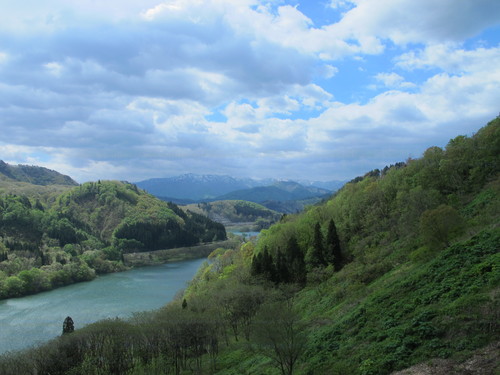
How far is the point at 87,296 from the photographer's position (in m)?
113

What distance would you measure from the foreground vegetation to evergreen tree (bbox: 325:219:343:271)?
21 centimetres

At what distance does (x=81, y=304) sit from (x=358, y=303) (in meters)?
90.7

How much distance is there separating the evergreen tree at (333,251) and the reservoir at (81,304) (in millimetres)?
40655

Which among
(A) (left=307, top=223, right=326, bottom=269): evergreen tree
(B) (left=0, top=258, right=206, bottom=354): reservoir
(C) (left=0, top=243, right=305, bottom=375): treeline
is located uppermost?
(A) (left=307, top=223, right=326, bottom=269): evergreen tree

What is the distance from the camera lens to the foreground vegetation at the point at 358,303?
22347 mm

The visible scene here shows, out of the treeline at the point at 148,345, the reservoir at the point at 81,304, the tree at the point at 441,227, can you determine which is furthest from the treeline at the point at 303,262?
the tree at the point at 441,227

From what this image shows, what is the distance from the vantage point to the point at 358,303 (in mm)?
35375

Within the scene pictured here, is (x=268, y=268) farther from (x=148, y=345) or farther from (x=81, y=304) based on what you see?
(x=81, y=304)

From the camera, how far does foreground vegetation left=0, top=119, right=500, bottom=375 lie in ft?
73.3

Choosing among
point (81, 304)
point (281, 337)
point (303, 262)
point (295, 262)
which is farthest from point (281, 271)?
point (81, 304)

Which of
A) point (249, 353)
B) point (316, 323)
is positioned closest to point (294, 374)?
point (316, 323)

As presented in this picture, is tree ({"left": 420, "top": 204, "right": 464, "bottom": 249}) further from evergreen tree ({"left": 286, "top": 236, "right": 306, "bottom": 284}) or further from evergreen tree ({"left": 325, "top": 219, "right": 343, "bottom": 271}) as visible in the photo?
evergreen tree ({"left": 286, "top": 236, "right": 306, "bottom": 284})

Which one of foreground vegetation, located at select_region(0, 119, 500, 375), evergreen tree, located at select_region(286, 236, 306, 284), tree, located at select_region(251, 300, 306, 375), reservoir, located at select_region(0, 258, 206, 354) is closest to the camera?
foreground vegetation, located at select_region(0, 119, 500, 375)

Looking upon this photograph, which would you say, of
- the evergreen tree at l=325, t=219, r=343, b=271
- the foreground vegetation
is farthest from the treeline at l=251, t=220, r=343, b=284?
the foreground vegetation
